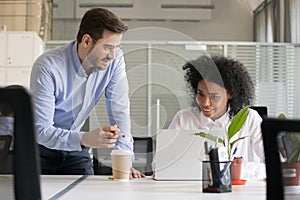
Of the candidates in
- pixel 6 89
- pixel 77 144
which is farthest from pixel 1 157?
pixel 77 144

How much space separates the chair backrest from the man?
967mm

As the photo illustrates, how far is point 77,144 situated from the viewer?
2150 millimetres

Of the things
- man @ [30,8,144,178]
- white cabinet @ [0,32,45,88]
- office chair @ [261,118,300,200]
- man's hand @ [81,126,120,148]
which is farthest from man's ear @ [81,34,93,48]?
white cabinet @ [0,32,45,88]

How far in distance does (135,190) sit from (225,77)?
1.10m

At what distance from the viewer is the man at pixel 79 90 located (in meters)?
2.20

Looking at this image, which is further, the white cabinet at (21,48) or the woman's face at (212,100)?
the white cabinet at (21,48)

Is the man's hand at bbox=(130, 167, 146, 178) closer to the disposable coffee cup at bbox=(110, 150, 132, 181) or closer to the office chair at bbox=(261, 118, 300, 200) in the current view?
the disposable coffee cup at bbox=(110, 150, 132, 181)

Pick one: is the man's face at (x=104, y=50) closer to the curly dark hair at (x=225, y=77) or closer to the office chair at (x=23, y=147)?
the curly dark hair at (x=225, y=77)

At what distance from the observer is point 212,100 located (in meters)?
2.54

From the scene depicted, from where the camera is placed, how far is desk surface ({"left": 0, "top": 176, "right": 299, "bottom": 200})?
1629 mm

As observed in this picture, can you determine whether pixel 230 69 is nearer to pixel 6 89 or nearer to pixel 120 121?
pixel 120 121

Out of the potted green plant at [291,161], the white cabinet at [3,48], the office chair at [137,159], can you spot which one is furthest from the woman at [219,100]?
the white cabinet at [3,48]

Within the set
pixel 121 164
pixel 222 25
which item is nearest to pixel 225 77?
pixel 121 164

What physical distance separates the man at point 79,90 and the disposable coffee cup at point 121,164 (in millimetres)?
101
